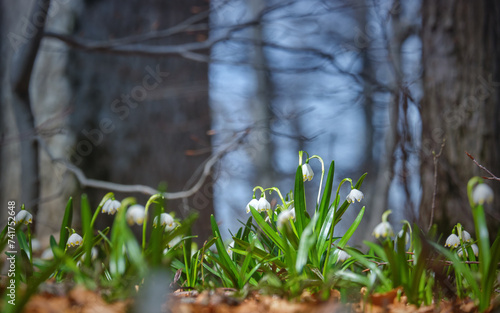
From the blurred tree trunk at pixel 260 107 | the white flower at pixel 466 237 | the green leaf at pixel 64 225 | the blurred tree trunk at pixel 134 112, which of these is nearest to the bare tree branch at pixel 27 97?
the blurred tree trunk at pixel 134 112

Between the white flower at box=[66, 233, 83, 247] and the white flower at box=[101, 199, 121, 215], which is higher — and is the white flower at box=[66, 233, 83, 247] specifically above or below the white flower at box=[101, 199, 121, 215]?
below

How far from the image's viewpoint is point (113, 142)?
339 centimetres

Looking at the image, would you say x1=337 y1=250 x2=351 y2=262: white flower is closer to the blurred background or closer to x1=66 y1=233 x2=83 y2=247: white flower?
the blurred background

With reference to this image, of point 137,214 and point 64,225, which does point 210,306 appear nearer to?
point 137,214

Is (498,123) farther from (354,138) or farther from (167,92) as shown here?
(354,138)

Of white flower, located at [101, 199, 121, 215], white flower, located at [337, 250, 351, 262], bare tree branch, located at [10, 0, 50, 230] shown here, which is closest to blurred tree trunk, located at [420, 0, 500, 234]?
white flower, located at [337, 250, 351, 262]

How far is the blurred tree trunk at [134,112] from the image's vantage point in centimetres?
330

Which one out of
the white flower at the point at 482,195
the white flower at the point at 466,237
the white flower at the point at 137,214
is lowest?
the white flower at the point at 466,237

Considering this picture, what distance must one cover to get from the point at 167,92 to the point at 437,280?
324cm

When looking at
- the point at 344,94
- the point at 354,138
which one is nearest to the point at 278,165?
the point at 354,138

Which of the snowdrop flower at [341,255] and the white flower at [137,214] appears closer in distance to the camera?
the white flower at [137,214]

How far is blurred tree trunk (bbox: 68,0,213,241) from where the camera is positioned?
10.8ft

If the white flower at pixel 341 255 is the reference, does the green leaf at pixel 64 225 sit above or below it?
above

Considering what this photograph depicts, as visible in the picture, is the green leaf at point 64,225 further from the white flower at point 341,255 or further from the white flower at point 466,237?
the white flower at point 466,237
